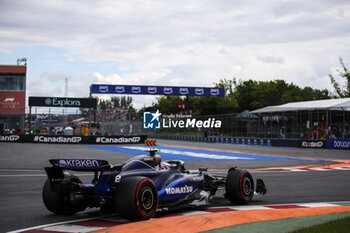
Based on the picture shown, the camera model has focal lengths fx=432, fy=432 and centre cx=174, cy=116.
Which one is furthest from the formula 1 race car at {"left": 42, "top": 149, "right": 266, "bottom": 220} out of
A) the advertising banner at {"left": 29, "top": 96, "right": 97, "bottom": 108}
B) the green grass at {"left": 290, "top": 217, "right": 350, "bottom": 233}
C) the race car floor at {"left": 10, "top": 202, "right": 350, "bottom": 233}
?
the advertising banner at {"left": 29, "top": 96, "right": 97, "bottom": 108}

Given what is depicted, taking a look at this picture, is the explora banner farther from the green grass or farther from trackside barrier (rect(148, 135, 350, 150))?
the green grass

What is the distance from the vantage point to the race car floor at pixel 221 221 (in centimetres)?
646

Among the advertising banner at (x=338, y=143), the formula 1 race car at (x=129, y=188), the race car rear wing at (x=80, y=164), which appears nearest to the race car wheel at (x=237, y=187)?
the formula 1 race car at (x=129, y=188)

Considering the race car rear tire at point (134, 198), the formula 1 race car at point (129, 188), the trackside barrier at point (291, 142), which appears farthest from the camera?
the trackside barrier at point (291, 142)

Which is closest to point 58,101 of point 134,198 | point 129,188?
point 129,188

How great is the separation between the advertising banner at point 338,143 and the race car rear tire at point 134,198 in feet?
95.9

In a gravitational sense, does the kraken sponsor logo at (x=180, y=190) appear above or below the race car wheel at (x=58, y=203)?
above

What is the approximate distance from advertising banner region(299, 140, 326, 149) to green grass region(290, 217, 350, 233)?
29388 mm

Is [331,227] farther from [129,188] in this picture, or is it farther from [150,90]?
[150,90]

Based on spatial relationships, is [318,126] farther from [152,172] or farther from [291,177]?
[152,172]

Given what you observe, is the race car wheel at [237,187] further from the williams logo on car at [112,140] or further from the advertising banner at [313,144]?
the williams logo on car at [112,140]

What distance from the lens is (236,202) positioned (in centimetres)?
880

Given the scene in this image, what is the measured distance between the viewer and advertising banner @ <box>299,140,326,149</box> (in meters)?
34.6

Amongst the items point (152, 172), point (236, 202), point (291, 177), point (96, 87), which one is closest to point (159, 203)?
point (152, 172)
